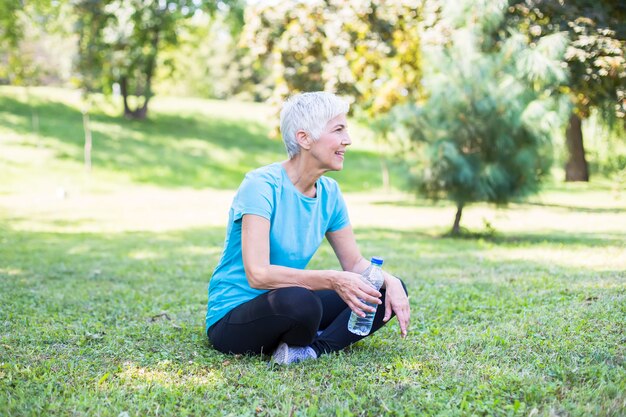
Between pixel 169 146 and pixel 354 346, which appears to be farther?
pixel 169 146

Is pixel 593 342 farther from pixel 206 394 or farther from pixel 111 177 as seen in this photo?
pixel 111 177

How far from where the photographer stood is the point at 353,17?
15203 millimetres

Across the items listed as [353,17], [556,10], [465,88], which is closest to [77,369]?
[465,88]

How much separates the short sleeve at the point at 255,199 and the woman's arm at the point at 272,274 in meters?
0.04

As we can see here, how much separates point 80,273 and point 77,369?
381cm

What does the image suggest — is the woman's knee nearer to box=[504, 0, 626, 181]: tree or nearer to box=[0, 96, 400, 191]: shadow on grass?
box=[504, 0, 626, 181]: tree

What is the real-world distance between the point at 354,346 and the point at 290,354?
1.80 feet

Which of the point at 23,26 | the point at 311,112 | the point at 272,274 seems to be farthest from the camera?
the point at 23,26

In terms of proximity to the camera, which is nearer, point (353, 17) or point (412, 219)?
point (412, 219)

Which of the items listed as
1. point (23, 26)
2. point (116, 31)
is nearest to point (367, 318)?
point (116, 31)

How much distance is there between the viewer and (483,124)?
9.38 m

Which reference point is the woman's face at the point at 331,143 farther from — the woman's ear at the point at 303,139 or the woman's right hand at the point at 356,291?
the woman's right hand at the point at 356,291

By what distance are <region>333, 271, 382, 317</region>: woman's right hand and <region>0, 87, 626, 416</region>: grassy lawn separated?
14.2 inches

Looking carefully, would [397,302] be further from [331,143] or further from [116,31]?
[116,31]
